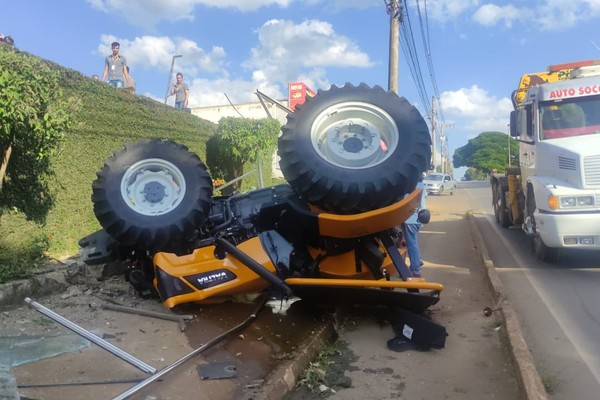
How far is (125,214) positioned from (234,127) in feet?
26.8

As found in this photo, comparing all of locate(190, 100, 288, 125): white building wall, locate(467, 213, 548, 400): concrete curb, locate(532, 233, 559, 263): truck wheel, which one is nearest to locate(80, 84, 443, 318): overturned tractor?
locate(467, 213, 548, 400): concrete curb

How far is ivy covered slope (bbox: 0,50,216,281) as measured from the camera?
6184 millimetres

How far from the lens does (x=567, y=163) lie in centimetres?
765

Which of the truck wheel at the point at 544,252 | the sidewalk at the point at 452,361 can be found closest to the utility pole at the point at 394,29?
the truck wheel at the point at 544,252

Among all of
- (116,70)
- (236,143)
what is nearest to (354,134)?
(116,70)

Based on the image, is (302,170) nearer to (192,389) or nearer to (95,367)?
(192,389)

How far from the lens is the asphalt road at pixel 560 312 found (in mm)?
3973

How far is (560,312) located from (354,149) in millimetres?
2991

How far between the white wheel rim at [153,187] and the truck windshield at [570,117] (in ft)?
21.2

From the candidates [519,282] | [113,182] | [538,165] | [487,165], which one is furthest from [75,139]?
[487,165]

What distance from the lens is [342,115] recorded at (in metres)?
4.77

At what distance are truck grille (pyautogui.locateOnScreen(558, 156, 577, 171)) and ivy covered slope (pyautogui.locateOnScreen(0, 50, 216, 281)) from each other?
6.65m

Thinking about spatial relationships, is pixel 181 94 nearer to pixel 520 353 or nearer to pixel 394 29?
pixel 394 29

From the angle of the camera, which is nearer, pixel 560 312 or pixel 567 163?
pixel 560 312
